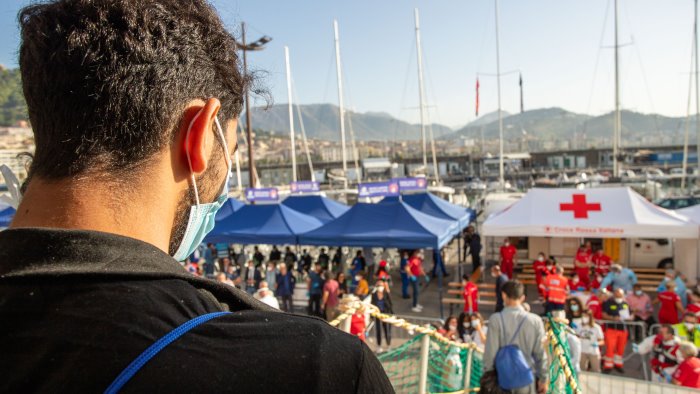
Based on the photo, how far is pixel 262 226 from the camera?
13.0m

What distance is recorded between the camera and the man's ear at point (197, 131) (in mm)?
857

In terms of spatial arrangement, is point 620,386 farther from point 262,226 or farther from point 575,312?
point 262,226

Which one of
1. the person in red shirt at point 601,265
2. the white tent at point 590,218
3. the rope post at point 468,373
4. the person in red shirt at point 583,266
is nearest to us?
the rope post at point 468,373

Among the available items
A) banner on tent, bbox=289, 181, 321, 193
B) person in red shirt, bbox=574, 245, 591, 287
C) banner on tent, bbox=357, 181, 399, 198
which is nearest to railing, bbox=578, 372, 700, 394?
person in red shirt, bbox=574, 245, 591, 287

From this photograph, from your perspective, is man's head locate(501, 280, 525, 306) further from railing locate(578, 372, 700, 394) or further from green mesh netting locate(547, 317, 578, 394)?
railing locate(578, 372, 700, 394)

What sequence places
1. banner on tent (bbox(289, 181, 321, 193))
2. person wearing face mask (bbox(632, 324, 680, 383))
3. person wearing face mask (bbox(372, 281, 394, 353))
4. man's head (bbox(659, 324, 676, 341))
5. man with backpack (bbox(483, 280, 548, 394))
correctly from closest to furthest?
man with backpack (bbox(483, 280, 548, 394)) → person wearing face mask (bbox(632, 324, 680, 383)) → man's head (bbox(659, 324, 676, 341)) → person wearing face mask (bbox(372, 281, 394, 353)) → banner on tent (bbox(289, 181, 321, 193))

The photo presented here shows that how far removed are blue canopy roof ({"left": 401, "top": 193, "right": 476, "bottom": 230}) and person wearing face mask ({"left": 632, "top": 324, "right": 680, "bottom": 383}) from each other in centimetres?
755

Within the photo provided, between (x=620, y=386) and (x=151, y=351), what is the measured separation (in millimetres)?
6390

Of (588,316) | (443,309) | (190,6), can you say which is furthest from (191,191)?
(443,309)

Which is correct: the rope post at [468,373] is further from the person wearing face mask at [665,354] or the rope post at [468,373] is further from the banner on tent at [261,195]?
the banner on tent at [261,195]

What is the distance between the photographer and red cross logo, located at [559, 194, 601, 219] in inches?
457

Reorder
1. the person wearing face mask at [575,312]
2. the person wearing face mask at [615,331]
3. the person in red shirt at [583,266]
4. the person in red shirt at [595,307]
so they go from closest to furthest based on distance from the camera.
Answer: the person wearing face mask at [575,312]
the person wearing face mask at [615,331]
the person in red shirt at [595,307]
the person in red shirt at [583,266]

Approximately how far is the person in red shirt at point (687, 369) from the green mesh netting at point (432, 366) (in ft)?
8.19

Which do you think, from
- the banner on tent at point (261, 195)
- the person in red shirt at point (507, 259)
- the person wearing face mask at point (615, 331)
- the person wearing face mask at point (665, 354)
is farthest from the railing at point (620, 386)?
the banner on tent at point (261, 195)
